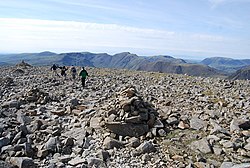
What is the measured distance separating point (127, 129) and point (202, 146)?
4016 mm

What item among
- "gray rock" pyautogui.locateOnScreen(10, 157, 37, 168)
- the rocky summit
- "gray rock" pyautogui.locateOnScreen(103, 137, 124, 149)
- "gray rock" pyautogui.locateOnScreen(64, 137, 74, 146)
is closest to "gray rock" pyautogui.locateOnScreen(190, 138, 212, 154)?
the rocky summit

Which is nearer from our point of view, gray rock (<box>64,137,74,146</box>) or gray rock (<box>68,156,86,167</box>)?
gray rock (<box>68,156,86,167</box>)

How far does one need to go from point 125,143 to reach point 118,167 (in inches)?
88.0

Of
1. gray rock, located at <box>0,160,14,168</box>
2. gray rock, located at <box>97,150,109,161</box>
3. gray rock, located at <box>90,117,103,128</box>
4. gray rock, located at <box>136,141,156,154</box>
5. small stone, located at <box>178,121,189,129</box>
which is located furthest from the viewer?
gray rock, located at <box>90,117,103,128</box>

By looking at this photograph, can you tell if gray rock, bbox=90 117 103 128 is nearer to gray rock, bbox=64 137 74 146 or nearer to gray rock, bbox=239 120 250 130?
gray rock, bbox=64 137 74 146

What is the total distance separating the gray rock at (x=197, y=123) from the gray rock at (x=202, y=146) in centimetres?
208

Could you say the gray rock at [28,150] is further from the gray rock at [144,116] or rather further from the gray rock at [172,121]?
the gray rock at [172,121]

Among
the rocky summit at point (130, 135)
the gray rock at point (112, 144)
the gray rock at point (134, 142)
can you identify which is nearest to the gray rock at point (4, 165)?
the rocky summit at point (130, 135)

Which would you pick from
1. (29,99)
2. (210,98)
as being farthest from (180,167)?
(29,99)

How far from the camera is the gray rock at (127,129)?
1589 centimetres

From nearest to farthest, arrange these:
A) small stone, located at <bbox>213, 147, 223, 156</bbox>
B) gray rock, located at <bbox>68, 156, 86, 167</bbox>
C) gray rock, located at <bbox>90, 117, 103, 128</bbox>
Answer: gray rock, located at <bbox>68, 156, 86, 167</bbox>, small stone, located at <bbox>213, 147, 223, 156</bbox>, gray rock, located at <bbox>90, 117, 103, 128</bbox>

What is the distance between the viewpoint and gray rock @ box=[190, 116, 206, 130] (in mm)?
16494

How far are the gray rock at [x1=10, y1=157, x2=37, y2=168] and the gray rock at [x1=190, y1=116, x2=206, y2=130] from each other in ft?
27.8

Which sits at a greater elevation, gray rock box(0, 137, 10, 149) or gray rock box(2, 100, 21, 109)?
gray rock box(2, 100, 21, 109)
